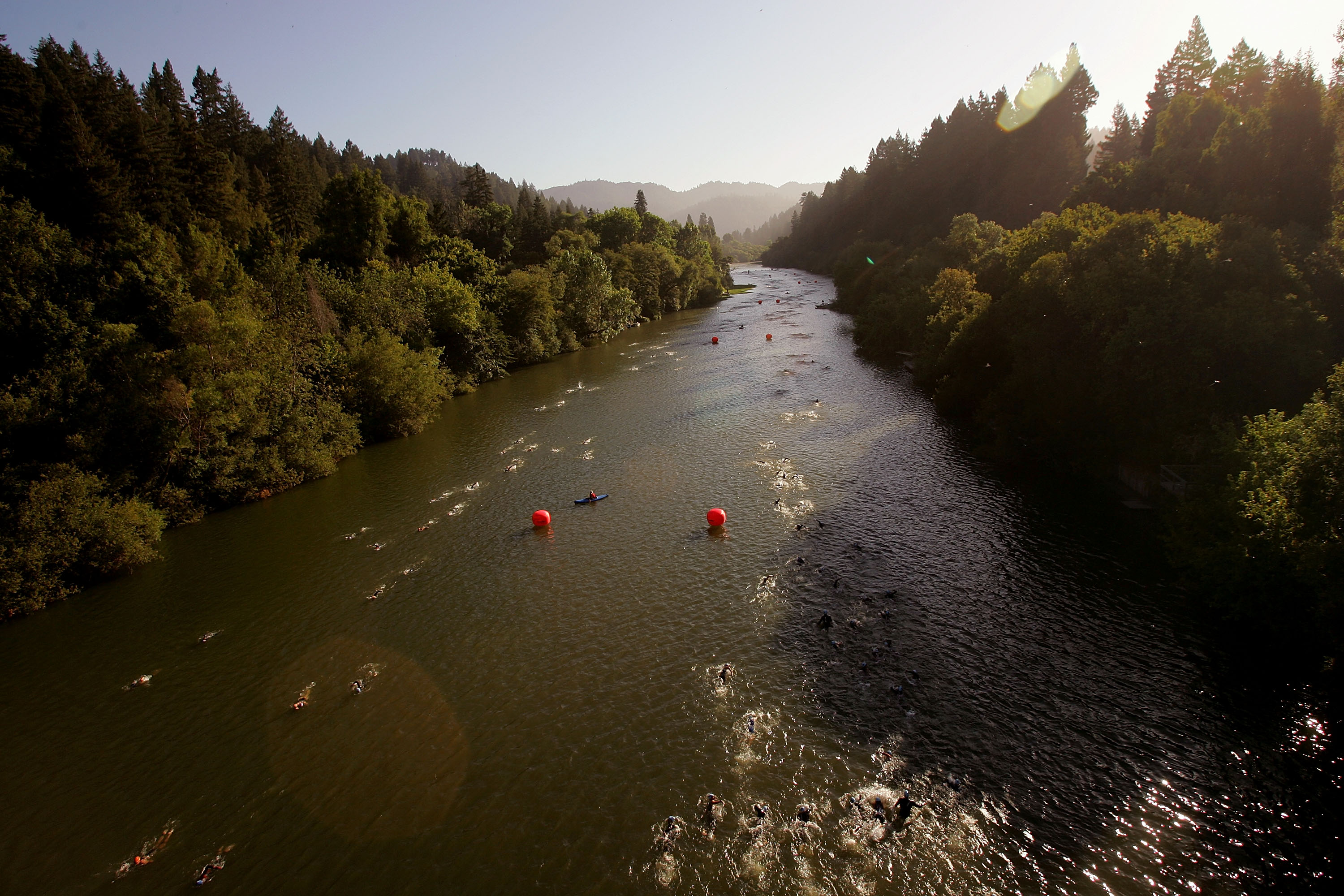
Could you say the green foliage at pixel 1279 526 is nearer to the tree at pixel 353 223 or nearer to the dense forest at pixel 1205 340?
the dense forest at pixel 1205 340

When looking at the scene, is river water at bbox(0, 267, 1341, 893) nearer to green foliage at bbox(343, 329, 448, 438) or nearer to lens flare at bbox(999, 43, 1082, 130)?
green foliage at bbox(343, 329, 448, 438)

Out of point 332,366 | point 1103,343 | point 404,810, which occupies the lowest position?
point 404,810

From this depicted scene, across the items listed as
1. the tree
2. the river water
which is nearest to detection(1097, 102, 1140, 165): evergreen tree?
the river water

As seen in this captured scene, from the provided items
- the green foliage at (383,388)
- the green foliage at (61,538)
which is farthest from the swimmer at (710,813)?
the green foliage at (383,388)

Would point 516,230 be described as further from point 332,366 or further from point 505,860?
point 505,860

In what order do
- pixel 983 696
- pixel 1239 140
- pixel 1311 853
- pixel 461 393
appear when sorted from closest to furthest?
1. pixel 1311 853
2. pixel 983 696
3. pixel 1239 140
4. pixel 461 393

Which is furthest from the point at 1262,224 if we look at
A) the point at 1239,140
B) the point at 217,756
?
the point at 217,756

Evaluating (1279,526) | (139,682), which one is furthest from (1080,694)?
(139,682)
